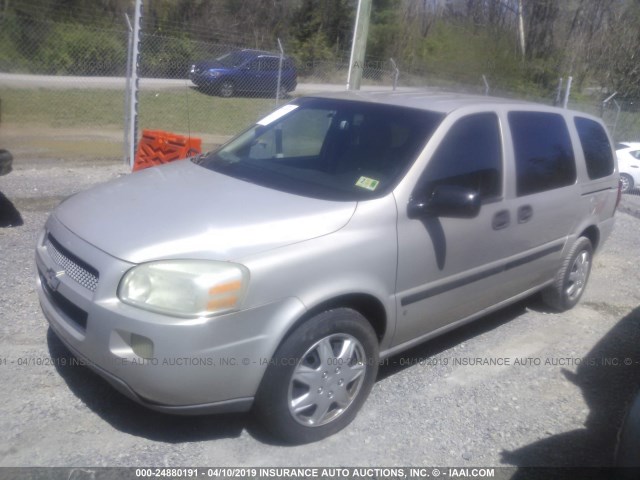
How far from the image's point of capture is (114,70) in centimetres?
1529

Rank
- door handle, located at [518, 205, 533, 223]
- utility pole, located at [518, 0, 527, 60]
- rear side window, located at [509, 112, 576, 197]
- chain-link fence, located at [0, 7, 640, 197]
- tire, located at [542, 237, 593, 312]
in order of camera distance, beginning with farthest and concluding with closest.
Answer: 1. utility pole, located at [518, 0, 527, 60]
2. chain-link fence, located at [0, 7, 640, 197]
3. tire, located at [542, 237, 593, 312]
4. rear side window, located at [509, 112, 576, 197]
5. door handle, located at [518, 205, 533, 223]

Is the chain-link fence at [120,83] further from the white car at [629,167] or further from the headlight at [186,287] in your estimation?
the headlight at [186,287]

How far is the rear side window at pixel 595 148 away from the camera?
17.7 ft

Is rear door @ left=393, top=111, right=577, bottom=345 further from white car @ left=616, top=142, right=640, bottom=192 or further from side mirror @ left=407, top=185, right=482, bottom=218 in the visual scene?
white car @ left=616, top=142, right=640, bottom=192

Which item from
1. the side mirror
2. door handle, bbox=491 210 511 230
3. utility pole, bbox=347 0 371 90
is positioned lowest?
door handle, bbox=491 210 511 230

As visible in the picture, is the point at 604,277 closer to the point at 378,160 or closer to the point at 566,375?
the point at 566,375

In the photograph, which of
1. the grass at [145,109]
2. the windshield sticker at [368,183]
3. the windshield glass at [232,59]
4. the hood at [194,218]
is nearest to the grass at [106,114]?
the grass at [145,109]

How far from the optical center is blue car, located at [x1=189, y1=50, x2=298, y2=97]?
13477mm

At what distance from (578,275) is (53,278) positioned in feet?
14.1

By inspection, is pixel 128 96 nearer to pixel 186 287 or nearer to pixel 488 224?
pixel 488 224

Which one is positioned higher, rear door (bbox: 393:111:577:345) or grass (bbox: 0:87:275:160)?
rear door (bbox: 393:111:577:345)

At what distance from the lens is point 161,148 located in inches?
326

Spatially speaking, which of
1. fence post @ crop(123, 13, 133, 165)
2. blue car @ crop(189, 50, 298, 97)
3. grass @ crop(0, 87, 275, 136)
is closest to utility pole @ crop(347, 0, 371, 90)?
fence post @ crop(123, 13, 133, 165)

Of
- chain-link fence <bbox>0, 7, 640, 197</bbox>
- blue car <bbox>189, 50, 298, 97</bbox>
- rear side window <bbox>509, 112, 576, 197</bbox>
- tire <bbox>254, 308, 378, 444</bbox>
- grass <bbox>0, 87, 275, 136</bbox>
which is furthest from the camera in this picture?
grass <bbox>0, 87, 275, 136</bbox>
